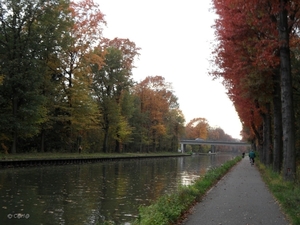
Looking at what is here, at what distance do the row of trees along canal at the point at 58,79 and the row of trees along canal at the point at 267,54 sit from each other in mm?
18869

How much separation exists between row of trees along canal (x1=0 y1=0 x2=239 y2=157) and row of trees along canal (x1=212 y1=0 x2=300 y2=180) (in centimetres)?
1887

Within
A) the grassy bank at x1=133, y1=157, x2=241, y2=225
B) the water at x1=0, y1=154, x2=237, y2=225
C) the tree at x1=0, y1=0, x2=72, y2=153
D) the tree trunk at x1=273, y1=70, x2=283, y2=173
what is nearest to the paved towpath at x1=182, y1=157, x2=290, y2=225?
the grassy bank at x1=133, y1=157, x2=241, y2=225

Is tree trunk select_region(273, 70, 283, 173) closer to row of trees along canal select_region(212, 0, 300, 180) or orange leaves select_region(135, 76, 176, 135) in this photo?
row of trees along canal select_region(212, 0, 300, 180)

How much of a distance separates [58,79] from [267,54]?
103ft

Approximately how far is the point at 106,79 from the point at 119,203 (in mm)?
40498

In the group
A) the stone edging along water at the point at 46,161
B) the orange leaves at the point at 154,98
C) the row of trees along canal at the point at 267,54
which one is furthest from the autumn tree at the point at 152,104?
the row of trees along canal at the point at 267,54

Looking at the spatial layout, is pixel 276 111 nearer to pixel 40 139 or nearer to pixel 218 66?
pixel 218 66

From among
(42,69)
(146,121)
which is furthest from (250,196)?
(146,121)

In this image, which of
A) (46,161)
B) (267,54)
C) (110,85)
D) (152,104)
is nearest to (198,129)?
(152,104)

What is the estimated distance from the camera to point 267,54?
14570mm

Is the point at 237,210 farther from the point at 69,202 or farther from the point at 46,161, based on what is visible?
the point at 46,161

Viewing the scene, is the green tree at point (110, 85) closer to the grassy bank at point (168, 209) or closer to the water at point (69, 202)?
the water at point (69, 202)

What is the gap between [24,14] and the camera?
3281 centimetres

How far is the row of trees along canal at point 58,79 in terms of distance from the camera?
32219 mm
